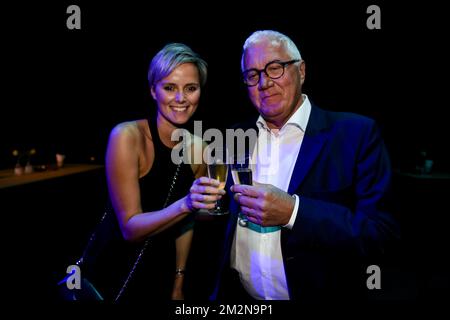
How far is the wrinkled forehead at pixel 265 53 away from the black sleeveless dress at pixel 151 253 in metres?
0.94

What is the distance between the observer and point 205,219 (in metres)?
3.05

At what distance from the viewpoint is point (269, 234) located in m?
1.91

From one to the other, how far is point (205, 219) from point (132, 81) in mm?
4239

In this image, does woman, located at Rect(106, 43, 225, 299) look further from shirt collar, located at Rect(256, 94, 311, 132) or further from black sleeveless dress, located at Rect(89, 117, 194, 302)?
shirt collar, located at Rect(256, 94, 311, 132)

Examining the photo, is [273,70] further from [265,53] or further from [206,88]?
[206,88]

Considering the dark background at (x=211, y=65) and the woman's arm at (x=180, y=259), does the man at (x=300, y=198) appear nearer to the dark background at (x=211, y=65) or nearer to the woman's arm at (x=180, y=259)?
the woman's arm at (x=180, y=259)

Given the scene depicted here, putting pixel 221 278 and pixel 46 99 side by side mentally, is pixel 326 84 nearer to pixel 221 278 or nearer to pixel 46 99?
pixel 221 278

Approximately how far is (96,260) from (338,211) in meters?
1.64

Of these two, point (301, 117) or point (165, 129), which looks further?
point (165, 129)

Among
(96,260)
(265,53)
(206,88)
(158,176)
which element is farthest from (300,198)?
(206,88)

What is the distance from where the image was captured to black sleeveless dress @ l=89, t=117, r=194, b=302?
2.11m

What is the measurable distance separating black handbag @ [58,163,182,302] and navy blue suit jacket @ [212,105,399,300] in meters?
1.04

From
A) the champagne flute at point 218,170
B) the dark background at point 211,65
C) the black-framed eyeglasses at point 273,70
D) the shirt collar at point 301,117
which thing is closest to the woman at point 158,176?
the champagne flute at point 218,170
